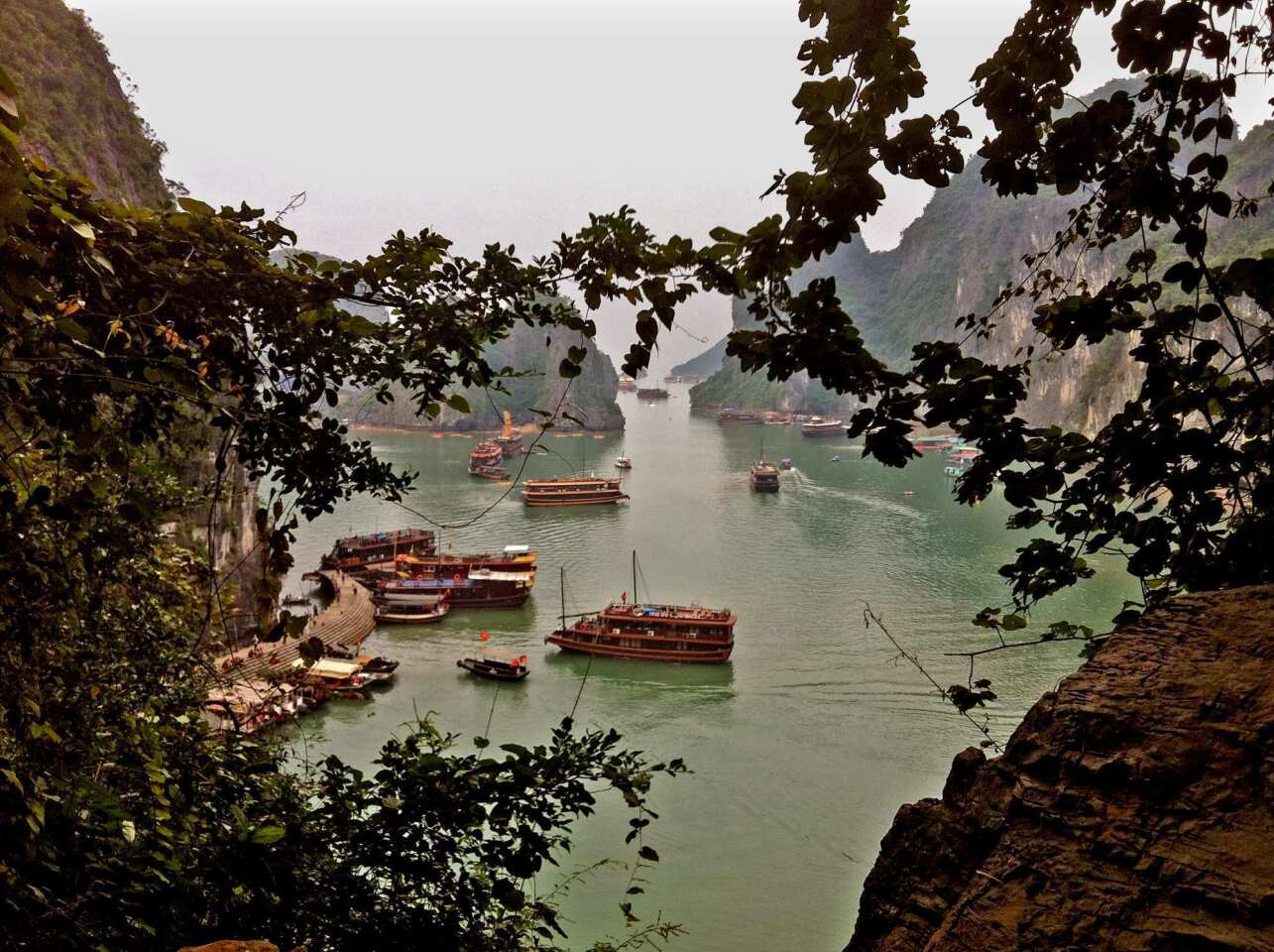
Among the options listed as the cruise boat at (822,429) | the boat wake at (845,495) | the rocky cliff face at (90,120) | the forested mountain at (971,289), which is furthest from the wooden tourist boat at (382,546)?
the cruise boat at (822,429)

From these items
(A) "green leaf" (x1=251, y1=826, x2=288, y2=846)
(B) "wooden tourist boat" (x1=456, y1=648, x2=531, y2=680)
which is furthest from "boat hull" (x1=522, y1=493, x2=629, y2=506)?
(A) "green leaf" (x1=251, y1=826, x2=288, y2=846)

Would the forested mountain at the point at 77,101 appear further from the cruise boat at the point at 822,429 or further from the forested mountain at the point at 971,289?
the cruise boat at the point at 822,429

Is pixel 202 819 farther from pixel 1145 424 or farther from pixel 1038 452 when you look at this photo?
pixel 1145 424

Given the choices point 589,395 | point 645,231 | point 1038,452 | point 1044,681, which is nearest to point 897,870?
point 1038,452

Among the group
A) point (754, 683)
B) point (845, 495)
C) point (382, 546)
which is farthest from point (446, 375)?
point (845, 495)

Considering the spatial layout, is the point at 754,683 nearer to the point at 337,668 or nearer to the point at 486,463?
the point at 337,668

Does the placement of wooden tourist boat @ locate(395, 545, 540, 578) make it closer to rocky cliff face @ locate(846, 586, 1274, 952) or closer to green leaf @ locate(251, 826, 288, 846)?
green leaf @ locate(251, 826, 288, 846)
